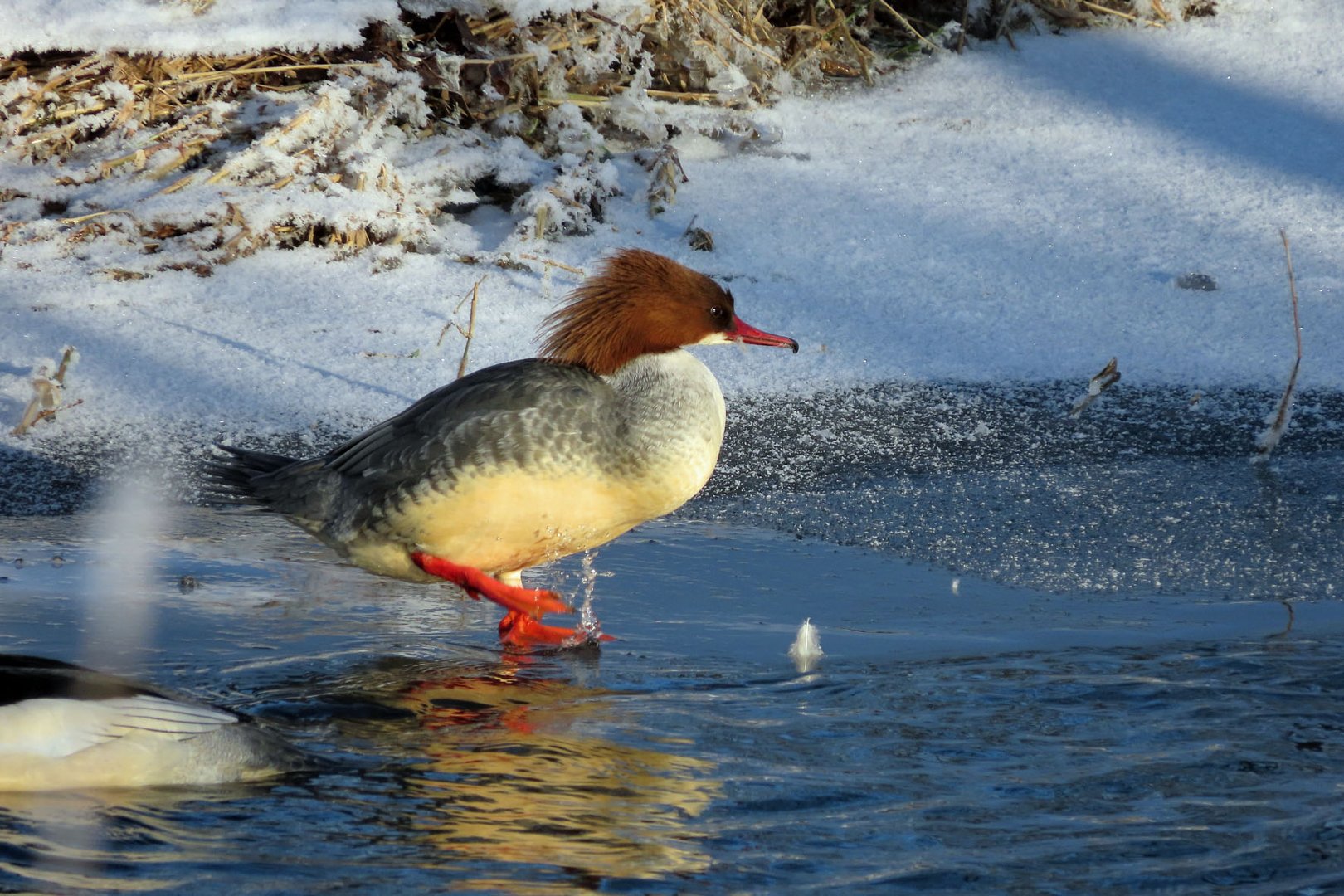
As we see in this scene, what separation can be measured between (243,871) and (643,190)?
177 inches

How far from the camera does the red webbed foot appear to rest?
13.2ft

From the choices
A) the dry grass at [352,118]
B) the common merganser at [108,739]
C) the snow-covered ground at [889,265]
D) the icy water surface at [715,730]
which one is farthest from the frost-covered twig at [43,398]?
the common merganser at [108,739]

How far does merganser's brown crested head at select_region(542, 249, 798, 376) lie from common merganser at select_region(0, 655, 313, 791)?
1630 millimetres

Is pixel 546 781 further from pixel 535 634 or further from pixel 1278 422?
pixel 1278 422

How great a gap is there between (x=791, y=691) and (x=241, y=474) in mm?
1882

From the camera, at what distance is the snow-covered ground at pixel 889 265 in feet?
18.4

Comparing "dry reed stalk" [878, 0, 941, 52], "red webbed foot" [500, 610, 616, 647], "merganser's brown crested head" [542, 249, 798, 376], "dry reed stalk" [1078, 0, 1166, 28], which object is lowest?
"red webbed foot" [500, 610, 616, 647]

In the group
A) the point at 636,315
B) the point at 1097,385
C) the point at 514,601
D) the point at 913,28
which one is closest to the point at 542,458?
the point at 514,601

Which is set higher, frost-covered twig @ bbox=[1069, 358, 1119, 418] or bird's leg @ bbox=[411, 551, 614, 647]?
frost-covered twig @ bbox=[1069, 358, 1119, 418]

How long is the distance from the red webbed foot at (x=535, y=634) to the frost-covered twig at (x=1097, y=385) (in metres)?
2.11

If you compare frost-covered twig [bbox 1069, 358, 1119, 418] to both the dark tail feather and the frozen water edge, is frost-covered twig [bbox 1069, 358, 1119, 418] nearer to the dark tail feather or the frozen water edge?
the frozen water edge

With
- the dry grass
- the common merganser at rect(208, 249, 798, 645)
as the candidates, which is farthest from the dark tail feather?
the dry grass

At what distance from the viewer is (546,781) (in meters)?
3.18

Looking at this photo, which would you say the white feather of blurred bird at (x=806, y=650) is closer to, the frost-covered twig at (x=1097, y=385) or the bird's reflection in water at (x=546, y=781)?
the bird's reflection in water at (x=546, y=781)
